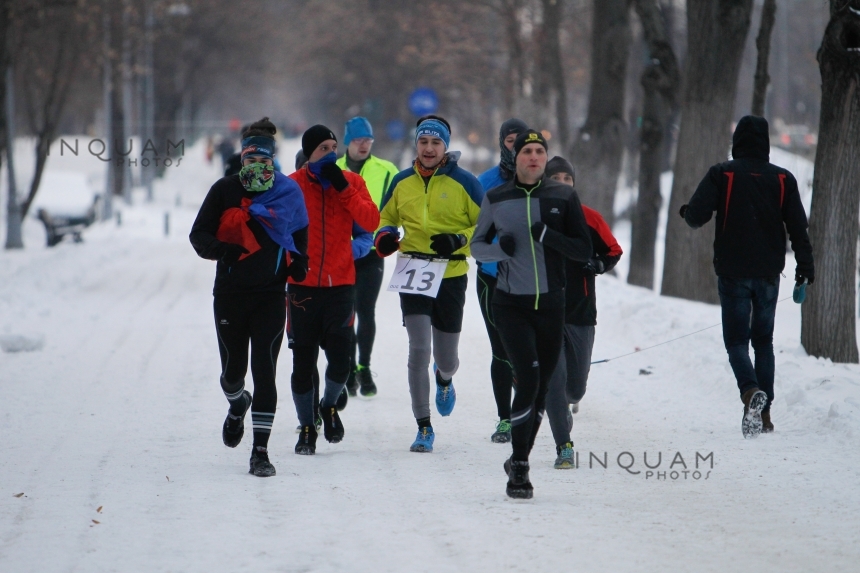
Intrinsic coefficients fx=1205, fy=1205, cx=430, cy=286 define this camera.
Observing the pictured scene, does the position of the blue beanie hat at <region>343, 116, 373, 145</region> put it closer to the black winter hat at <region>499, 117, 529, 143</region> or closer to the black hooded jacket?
the black winter hat at <region>499, 117, 529, 143</region>

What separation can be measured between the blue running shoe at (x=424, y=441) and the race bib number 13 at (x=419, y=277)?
87 centimetres

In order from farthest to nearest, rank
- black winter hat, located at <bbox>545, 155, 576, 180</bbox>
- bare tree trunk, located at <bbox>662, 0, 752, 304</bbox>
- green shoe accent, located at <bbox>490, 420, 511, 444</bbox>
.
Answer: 1. bare tree trunk, located at <bbox>662, 0, 752, 304</bbox>
2. green shoe accent, located at <bbox>490, 420, 511, 444</bbox>
3. black winter hat, located at <bbox>545, 155, 576, 180</bbox>

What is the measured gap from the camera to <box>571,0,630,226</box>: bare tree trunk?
19578 mm

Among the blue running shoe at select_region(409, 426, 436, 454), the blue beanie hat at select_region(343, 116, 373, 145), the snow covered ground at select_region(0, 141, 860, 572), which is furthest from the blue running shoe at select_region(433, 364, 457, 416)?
the blue beanie hat at select_region(343, 116, 373, 145)

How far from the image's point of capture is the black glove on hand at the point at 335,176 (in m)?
7.34

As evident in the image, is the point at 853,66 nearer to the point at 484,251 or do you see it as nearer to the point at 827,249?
the point at 827,249

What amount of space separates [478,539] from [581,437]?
2.78 metres

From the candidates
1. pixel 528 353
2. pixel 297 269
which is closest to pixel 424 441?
pixel 297 269

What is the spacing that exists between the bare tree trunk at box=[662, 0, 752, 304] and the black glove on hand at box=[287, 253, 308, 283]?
789 cm

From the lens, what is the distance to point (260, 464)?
6.84 m

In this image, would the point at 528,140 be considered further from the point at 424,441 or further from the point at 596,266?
the point at 424,441

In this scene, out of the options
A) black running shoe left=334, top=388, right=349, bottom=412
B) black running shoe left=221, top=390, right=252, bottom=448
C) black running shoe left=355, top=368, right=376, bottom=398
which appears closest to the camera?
black running shoe left=221, top=390, right=252, bottom=448

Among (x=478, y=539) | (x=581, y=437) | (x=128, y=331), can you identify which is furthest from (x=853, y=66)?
(x=128, y=331)

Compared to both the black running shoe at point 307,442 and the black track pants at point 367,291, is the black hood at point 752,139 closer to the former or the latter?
the black track pants at point 367,291
